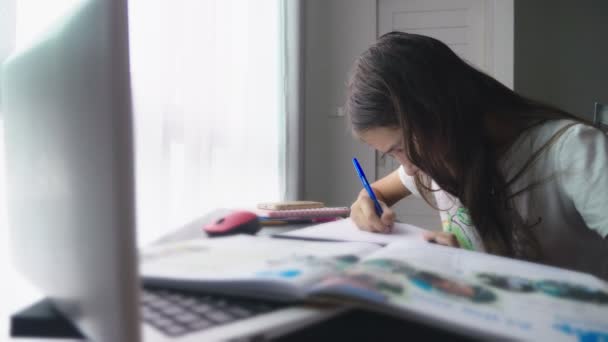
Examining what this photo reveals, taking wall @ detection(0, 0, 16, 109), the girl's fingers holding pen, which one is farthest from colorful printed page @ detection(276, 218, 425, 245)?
wall @ detection(0, 0, 16, 109)

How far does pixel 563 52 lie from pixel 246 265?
421cm

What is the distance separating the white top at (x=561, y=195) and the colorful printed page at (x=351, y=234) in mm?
154

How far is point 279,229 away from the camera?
80 cm

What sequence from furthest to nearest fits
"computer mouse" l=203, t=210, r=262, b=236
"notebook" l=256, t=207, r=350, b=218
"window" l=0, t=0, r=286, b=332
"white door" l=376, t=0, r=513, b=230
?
"white door" l=376, t=0, r=513, b=230 → "window" l=0, t=0, r=286, b=332 → "notebook" l=256, t=207, r=350, b=218 → "computer mouse" l=203, t=210, r=262, b=236

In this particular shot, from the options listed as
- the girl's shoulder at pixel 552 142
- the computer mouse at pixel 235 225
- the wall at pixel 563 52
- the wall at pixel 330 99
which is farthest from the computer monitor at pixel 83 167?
the wall at pixel 563 52

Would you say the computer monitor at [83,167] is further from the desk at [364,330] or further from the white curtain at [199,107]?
the white curtain at [199,107]

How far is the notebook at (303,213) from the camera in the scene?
0.87 meters

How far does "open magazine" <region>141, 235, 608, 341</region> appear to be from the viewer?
33 centimetres

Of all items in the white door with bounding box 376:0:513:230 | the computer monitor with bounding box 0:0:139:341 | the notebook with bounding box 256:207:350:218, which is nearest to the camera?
the computer monitor with bounding box 0:0:139:341

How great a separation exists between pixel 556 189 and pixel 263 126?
1.52 metres

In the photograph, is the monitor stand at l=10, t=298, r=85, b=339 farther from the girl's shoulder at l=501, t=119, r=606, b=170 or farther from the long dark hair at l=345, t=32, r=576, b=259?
the girl's shoulder at l=501, t=119, r=606, b=170

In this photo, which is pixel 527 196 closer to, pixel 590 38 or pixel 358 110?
pixel 358 110

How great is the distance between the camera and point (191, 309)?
361mm

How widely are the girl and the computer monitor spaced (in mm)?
525
